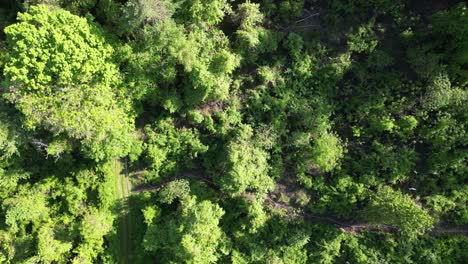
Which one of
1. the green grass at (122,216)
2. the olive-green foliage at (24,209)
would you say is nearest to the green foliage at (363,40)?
the green grass at (122,216)

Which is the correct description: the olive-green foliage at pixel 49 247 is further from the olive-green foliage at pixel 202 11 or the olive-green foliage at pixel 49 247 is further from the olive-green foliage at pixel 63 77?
the olive-green foliage at pixel 202 11

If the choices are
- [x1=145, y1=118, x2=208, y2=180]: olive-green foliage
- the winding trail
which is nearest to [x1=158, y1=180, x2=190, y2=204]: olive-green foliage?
the winding trail

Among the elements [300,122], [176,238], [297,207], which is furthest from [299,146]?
[176,238]

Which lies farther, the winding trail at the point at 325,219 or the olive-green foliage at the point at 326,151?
the winding trail at the point at 325,219

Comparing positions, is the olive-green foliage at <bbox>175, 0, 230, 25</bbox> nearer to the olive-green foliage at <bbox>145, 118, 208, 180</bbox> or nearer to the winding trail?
the olive-green foliage at <bbox>145, 118, 208, 180</bbox>

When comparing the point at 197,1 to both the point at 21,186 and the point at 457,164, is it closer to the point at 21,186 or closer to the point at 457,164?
the point at 21,186

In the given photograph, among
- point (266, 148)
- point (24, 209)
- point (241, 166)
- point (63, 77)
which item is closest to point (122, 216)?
point (24, 209)
